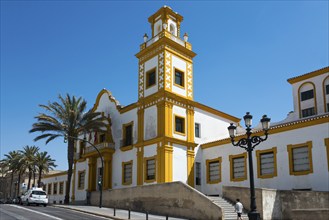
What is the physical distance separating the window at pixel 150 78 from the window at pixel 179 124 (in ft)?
13.2

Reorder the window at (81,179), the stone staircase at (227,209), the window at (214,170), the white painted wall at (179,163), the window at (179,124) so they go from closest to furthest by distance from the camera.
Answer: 1. the stone staircase at (227,209)
2. the white painted wall at (179,163)
3. the window at (214,170)
4. the window at (179,124)
5. the window at (81,179)

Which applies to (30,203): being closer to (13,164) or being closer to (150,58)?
(150,58)

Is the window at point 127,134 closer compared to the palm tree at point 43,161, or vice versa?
the window at point 127,134

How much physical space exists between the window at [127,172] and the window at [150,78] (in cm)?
719

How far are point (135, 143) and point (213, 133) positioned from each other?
25.3ft

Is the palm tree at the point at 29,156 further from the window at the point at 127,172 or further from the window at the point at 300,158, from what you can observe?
the window at the point at 300,158

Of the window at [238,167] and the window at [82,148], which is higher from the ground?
the window at [82,148]

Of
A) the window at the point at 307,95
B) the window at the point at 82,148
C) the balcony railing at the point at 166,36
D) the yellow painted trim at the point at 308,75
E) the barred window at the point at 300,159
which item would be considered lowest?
the barred window at the point at 300,159

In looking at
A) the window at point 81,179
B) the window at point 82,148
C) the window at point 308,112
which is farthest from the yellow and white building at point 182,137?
the window at point 82,148

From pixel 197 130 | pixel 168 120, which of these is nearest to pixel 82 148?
pixel 197 130

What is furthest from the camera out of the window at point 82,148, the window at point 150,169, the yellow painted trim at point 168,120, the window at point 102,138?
the window at point 82,148

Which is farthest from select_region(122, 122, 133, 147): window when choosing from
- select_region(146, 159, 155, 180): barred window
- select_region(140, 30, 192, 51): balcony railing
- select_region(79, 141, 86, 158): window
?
select_region(79, 141, 86, 158): window

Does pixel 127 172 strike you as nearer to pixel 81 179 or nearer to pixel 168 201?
pixel 168 201

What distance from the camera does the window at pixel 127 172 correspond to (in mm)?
33469
